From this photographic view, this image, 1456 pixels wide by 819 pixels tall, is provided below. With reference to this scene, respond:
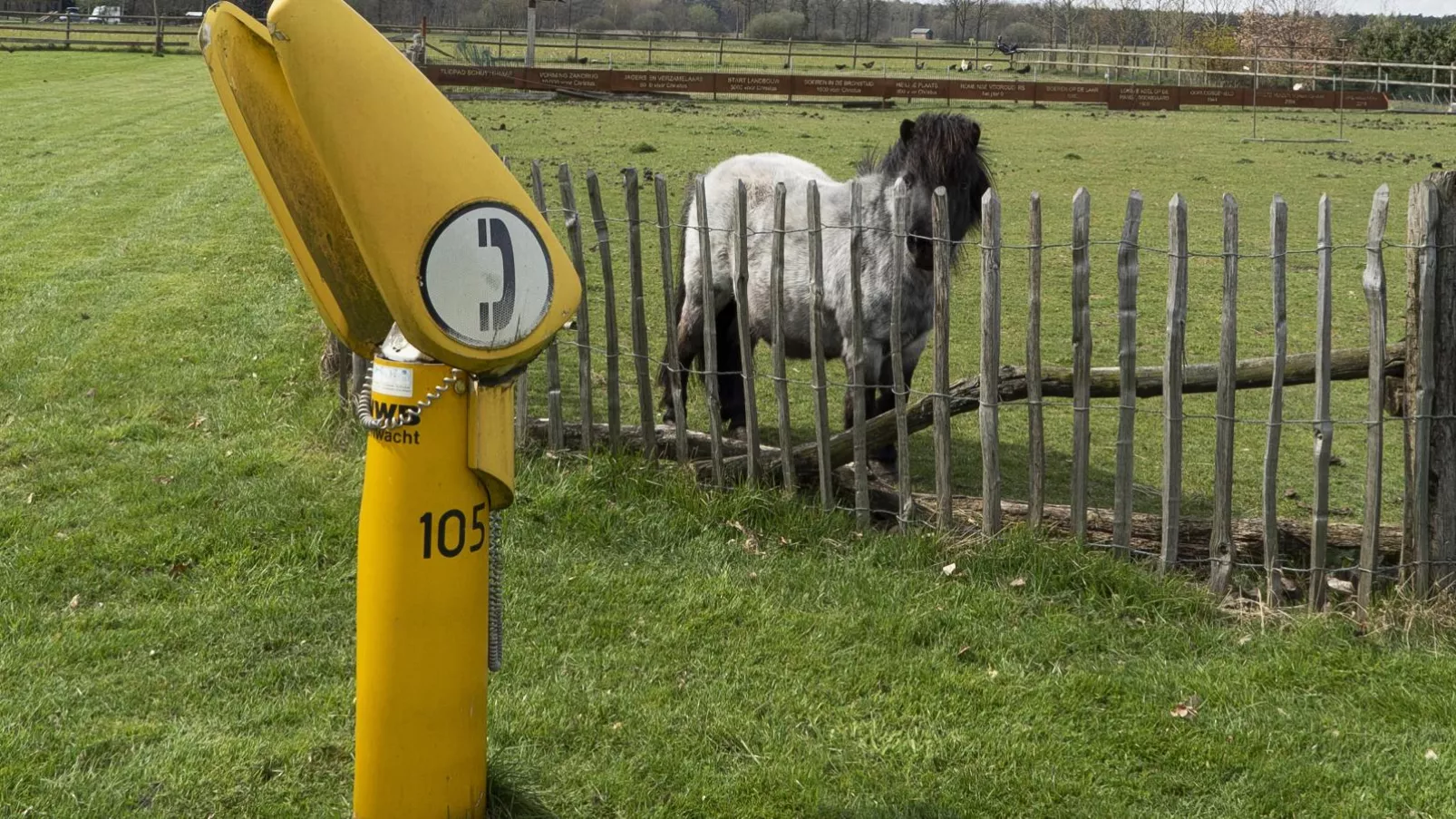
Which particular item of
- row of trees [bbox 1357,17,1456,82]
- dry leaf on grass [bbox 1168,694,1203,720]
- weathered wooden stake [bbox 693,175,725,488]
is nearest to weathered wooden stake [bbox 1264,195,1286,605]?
dry leaf on grass [bbox 1168,694,1203,720]

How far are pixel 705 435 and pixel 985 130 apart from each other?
76.9 feet

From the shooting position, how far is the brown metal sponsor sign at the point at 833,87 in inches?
1435

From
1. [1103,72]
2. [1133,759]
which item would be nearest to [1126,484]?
[1133,759]

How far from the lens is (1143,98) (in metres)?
37.8

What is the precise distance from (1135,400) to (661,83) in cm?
3217

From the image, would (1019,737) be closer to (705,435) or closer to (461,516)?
(461,516)

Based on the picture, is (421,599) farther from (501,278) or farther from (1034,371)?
(1034,371)

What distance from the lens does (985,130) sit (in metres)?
27.6

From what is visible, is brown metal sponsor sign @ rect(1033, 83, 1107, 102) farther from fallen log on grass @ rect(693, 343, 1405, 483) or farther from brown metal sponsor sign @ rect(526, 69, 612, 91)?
fallen log on grass @ rect(693, 343, 1405, 483)

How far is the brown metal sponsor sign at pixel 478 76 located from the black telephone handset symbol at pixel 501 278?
30.8 metres

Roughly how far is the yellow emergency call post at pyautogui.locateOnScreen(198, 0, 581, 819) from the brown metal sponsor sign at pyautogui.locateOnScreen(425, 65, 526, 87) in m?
30.7

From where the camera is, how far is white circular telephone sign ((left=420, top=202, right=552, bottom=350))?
2.55 m

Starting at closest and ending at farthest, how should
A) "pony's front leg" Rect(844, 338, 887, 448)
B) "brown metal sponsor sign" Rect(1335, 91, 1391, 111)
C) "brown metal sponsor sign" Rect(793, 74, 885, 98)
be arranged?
"pony's front leg" Rect(844, 338, 887, 448), "brown metal sponsor sign" Rect(793, 74, 885, 98), "brown metal sponsor sign" Rect(1335, 91, 1391, 111)

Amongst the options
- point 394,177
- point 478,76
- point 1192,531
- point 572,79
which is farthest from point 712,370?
point 572,79
